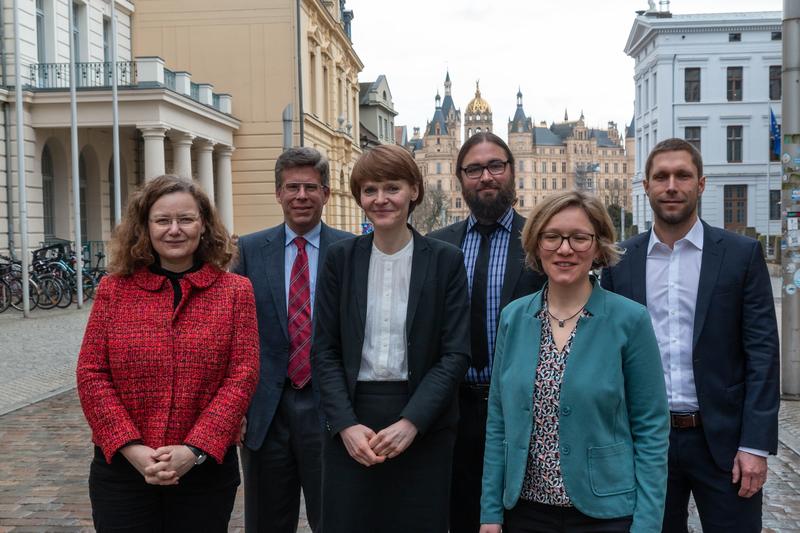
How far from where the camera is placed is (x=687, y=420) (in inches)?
127

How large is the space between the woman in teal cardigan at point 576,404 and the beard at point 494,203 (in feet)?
2.87

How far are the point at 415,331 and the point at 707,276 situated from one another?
120 centimetres

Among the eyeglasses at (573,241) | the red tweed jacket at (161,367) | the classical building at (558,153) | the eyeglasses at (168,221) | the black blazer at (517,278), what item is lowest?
the red tweed jacket at (161,367)

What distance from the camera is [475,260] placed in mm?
3699

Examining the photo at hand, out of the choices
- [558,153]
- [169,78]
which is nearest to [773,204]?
[169,78]

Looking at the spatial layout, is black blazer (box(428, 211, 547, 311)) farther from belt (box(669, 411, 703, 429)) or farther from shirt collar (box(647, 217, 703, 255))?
belt (box(669, 411, 703, 429))

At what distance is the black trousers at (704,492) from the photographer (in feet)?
10.4

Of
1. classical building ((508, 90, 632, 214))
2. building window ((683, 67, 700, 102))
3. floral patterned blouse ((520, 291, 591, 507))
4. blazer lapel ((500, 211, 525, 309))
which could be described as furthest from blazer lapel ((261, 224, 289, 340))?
classical building ((508, 90, 632, 214))

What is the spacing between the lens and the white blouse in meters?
3.09

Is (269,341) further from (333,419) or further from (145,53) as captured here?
(145,53)

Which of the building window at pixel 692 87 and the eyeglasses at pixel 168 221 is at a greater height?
the building window at pixel 692 87

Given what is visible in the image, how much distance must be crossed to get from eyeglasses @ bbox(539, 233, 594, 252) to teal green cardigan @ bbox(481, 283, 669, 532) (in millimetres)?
169

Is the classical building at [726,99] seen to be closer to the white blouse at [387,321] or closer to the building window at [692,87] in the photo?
the building window at [692,87]

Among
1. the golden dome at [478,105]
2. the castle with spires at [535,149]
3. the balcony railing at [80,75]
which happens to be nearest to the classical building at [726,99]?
the balcony railing at [80,75]
